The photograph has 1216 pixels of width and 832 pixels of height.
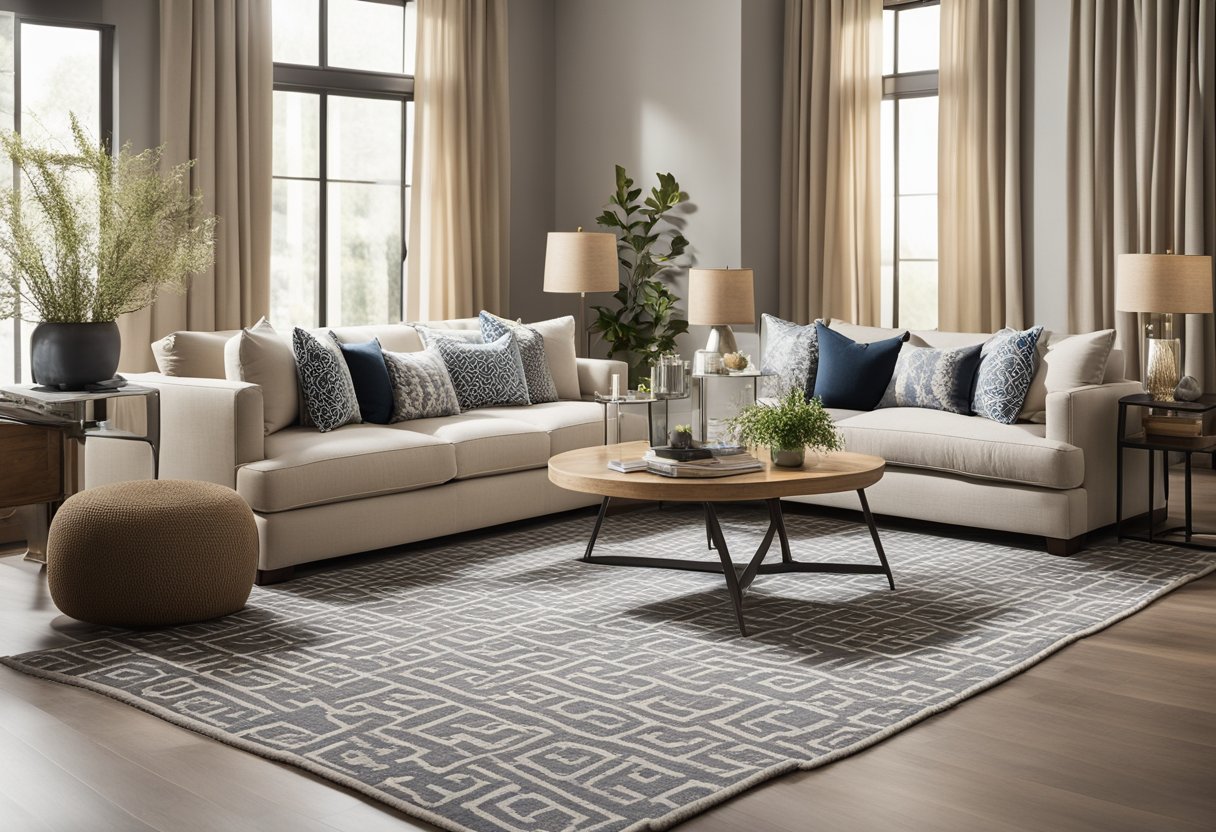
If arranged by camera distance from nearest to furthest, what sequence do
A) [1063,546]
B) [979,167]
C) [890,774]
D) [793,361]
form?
[890,774]
[1063,546]
[793,361]
[979,167]

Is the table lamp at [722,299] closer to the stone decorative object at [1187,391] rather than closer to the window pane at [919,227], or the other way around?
the window pane at [919,227]

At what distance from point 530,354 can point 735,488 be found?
245 centimetres

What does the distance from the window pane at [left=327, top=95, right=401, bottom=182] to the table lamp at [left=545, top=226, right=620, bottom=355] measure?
1.37 meters

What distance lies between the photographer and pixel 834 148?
7969mm

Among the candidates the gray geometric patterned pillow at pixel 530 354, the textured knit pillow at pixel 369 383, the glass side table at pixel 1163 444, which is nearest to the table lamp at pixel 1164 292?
the glass side table at pixel 1163 444

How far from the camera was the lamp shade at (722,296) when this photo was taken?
6.67 metres

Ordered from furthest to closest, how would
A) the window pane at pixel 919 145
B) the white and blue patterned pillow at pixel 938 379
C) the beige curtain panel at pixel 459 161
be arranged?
the window pane at pixel 919 145 < the beige curtain panel at pixel 459 161 < the white and blue patterned pillow at pixel 938 379

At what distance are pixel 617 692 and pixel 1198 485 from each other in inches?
184

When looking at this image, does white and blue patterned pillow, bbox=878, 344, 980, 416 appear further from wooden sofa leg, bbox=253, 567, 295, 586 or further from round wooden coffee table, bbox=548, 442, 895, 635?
wooden sofa leg, bbox=253, 567, 295, 586

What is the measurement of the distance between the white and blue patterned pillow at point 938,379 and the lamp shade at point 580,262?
1.90 meters

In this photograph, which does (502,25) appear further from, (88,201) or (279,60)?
(88,201)

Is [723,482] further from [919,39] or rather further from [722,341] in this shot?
[919,39]

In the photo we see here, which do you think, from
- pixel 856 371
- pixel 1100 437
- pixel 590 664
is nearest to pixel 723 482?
pixel 590 664

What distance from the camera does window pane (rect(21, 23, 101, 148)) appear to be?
6.17 meters
